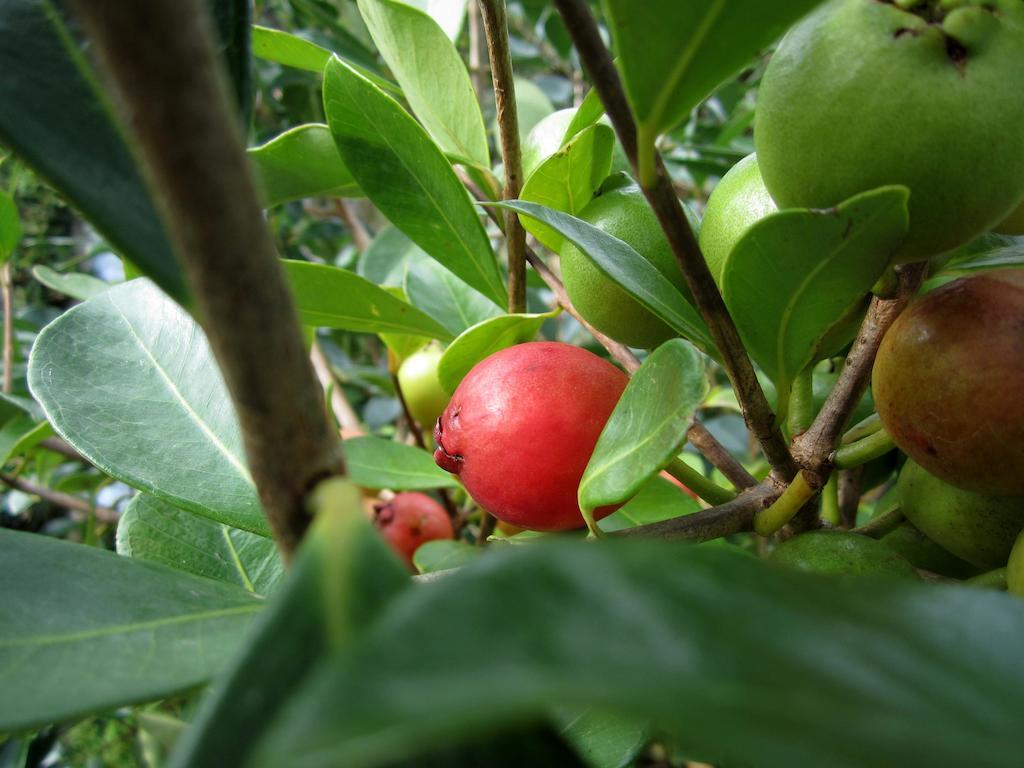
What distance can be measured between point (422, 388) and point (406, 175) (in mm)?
745

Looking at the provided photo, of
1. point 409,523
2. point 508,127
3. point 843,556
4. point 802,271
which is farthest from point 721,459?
point 409,523

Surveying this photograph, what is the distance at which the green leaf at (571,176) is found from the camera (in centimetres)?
73

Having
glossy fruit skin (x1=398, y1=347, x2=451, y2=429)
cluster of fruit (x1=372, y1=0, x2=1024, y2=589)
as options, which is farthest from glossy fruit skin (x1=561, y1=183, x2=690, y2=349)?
glossy fruit skin (x1=398, y1=347, x2=451, y2=429)

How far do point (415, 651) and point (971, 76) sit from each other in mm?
437

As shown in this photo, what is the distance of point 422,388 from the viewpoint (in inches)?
58.7

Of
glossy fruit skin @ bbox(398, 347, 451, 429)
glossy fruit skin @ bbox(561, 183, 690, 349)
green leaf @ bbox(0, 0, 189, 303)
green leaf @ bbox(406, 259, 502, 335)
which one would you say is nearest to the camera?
green leaf @ bbox(0, 0, 189, 303)

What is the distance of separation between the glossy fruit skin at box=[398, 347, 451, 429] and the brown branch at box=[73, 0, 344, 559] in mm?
1175

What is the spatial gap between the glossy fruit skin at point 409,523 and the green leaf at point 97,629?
28.5 inches

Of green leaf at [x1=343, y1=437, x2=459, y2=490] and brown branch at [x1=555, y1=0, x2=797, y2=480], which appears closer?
brown branch at [x1=555, y1=0, x2=797, y2=480]

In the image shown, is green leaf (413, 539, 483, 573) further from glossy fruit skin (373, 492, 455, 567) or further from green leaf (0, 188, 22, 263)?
green leaf (0, 188, 22, 263)

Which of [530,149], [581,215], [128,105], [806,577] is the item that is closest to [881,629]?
[806,577]

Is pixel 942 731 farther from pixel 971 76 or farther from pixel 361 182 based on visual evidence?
pixel 361 182

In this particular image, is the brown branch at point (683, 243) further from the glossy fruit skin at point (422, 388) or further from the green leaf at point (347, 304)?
the glossy fruit skin at point (422, 388)

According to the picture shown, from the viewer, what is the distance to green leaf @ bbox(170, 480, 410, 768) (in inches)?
10.5
